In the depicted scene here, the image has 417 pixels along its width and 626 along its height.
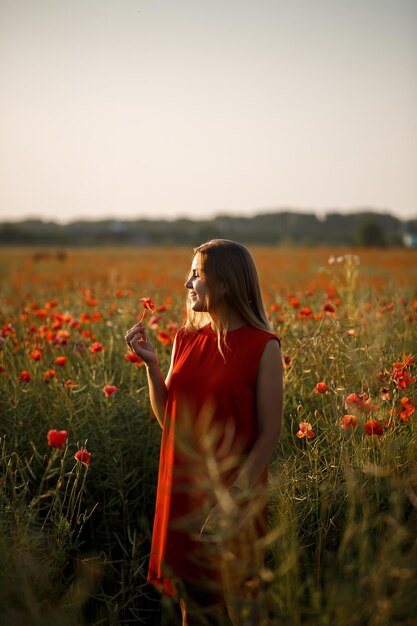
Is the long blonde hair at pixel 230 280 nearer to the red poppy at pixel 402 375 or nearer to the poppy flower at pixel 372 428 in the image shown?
the poppy flower at pixel 372 428

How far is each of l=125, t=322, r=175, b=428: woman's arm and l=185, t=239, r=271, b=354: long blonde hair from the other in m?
0.24

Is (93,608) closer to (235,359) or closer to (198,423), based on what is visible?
(198,423)

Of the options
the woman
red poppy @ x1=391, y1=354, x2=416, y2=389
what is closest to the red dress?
the woman

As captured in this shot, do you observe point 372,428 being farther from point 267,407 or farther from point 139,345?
point 139,345

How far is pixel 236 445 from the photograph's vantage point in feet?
5.85

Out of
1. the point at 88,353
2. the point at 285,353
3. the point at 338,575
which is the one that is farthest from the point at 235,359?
the point at 88,353

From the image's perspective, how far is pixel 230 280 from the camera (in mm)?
1822

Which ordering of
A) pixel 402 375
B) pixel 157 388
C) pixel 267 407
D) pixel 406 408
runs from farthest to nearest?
pixel 402 375
pixel 406 408
pixel 157 388
pixel 267 407

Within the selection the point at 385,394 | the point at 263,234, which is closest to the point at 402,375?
the point at 385,394

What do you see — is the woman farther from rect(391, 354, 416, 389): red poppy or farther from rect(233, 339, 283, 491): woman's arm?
rect(391, 354, 416, 389): red poppy

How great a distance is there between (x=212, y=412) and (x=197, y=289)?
0.39 m

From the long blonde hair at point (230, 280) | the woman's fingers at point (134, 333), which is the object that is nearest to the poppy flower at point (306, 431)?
the long blonde hair at point (230, 280)

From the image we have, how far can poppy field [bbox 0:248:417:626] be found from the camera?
138 cm

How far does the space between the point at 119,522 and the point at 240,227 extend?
56.3 m
